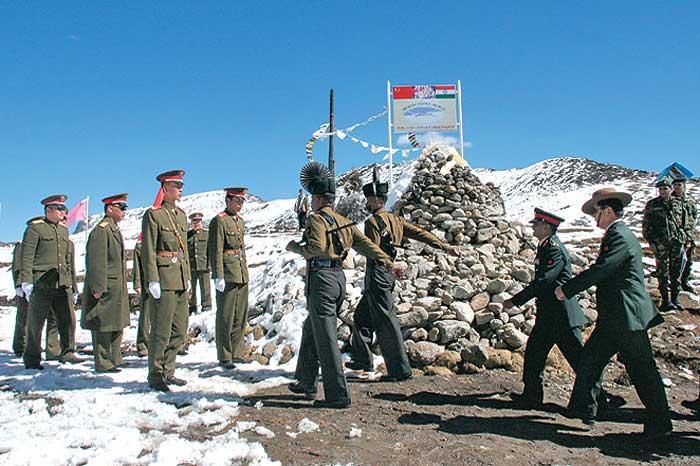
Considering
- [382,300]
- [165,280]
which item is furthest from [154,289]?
[382,300]

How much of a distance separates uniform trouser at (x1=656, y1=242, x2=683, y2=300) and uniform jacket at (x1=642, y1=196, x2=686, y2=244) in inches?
4.3

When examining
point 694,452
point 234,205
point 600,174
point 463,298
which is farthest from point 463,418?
point 600,174

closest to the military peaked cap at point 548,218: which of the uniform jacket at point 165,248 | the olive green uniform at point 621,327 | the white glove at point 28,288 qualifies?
the olive green uniform at point 621,327

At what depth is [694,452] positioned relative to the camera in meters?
4.30

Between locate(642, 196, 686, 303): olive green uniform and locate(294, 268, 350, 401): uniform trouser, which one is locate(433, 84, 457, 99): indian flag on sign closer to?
locate(642, 196, 686, 303): olive green uniform

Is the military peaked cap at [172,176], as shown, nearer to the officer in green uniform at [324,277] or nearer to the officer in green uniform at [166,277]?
the officer in green uniform at [166,277]

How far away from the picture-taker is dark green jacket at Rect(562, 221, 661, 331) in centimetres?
444

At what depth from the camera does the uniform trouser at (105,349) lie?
6.99 metres

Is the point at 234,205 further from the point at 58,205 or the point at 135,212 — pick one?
the point at 135,212

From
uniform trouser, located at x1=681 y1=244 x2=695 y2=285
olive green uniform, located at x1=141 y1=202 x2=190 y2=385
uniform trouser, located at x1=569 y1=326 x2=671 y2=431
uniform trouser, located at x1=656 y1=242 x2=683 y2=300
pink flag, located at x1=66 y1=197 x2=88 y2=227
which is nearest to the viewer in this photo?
uniform trouser, located at x1=569 y1=326 x2=671 y2=431

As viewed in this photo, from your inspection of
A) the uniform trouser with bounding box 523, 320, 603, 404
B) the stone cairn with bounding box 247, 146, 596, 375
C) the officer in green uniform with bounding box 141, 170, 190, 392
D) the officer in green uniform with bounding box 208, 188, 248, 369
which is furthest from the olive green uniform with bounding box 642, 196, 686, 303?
the officer in green uniform with bounding box 141, 170, 190, 392

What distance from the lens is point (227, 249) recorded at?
7.52m

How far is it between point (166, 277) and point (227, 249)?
141 centimetres

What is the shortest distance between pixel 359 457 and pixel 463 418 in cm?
143
